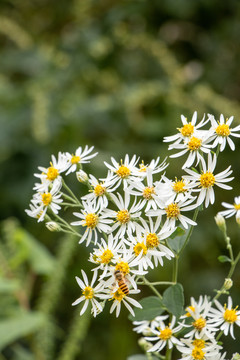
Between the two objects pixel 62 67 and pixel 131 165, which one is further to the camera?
pixel 62 67

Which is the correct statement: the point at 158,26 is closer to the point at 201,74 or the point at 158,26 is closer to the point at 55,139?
the point at 201,74

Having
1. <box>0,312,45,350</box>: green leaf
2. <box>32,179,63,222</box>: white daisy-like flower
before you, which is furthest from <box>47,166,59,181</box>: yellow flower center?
<box>0,312,45,350</box>: green leaf

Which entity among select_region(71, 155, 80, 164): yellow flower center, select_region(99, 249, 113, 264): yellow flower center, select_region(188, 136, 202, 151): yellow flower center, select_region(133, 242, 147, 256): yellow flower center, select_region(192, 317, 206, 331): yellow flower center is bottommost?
select_region(192, 317, 206, 331): yellow flower center

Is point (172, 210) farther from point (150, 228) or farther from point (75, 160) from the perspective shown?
point (75, 160)

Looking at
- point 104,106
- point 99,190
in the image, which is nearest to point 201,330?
point 99,190

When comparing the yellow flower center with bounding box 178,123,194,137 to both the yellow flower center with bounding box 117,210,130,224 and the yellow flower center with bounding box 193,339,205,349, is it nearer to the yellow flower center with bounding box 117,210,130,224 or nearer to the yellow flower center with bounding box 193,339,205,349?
the yellow flower center with bounding box 117,210,130,224

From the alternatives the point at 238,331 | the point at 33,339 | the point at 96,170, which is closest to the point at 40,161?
the point at 96,170
